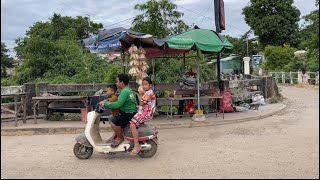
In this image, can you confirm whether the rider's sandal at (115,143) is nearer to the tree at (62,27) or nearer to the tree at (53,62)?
the tree at (53,62)

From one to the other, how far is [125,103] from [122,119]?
268 millimetres

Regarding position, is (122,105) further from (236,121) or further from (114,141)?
(236,121)

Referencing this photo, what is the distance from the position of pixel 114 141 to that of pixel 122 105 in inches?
26.5

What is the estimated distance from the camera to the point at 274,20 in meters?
43.8

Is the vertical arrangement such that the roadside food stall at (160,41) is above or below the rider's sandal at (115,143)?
above

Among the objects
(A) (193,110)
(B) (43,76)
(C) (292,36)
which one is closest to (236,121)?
(A) (193,110)

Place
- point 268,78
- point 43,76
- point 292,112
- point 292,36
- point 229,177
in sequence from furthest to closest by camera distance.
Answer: point 292,36 < point 43,76 < point 268,78 < point 292,112 < point 229,177

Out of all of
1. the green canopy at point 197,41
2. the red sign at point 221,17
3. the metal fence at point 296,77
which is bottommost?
the metal fence at point 296,77

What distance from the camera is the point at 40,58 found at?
60.6 ft

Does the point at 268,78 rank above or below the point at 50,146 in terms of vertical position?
above

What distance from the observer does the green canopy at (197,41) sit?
9.48 metres

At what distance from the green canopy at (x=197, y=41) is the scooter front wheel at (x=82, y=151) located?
3979mm

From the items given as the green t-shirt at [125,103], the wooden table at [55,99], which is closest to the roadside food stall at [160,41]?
the wooden table at [55,99]

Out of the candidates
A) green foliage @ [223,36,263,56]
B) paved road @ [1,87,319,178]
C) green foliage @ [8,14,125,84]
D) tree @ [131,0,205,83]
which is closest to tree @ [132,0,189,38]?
tree @ [131,0,205,83]
